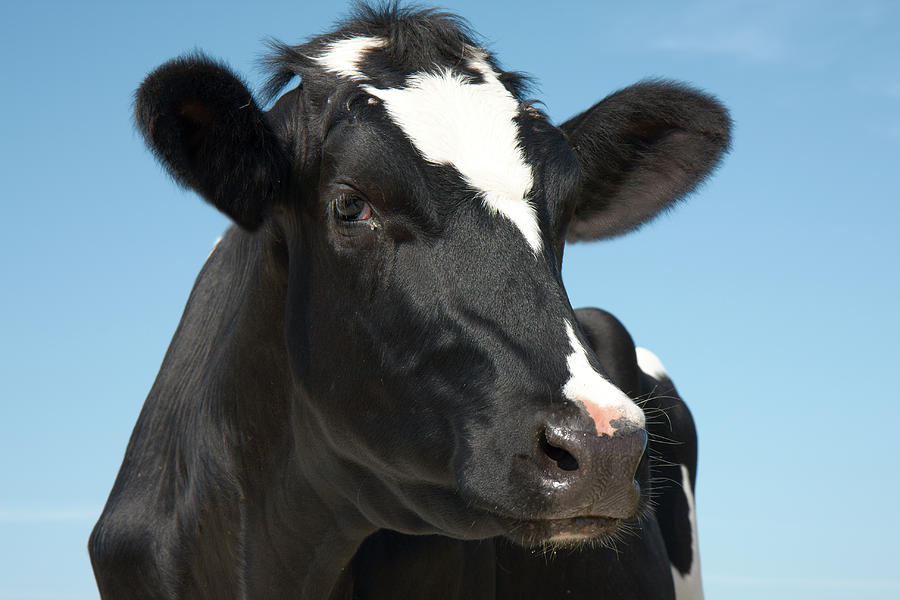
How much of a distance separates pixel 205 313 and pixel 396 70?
63.3 inches

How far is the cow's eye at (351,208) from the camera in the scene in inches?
148

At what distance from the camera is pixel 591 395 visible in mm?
3107

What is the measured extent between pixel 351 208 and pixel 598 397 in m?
1.19

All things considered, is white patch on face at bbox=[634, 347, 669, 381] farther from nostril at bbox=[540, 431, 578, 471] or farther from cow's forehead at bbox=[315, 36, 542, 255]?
nostril at bbox=[540, 431, 578, 471]

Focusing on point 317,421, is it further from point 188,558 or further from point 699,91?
point 699,91

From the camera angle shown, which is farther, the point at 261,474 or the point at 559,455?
the point at 261,474

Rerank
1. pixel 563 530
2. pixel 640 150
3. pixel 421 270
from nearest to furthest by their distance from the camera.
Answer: pixel 563 530, pixel 421 270, pixel 640 150

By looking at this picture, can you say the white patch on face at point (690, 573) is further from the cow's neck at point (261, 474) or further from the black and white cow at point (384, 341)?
the cow's neck at point (261, 474)

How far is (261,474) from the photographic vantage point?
4.34 m

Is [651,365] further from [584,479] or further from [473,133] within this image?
[584,479]

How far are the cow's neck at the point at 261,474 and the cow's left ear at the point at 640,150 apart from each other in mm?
1635

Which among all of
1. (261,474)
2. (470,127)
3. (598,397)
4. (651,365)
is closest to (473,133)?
(470,127)

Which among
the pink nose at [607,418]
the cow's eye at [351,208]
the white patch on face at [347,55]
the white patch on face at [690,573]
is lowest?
the white patch on face at [690,573]

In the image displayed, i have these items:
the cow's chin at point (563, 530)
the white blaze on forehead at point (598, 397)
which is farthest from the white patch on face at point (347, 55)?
the cow's chin at point (563, 530)
